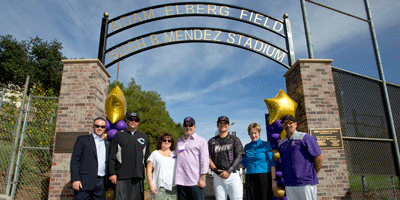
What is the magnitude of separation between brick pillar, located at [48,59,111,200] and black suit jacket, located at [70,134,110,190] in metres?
1.87

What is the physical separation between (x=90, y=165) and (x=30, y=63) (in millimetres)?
26807

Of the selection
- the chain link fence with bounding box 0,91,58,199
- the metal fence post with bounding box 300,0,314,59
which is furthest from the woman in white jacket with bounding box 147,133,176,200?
the metal fence post with bounding box 300,0,314,59

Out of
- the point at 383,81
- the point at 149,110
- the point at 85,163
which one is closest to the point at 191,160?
the point at 85,163

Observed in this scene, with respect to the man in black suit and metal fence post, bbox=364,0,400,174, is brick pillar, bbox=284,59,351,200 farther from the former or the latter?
the man in black suit

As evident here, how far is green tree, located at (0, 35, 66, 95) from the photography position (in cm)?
2356

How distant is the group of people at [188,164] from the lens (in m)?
3.15

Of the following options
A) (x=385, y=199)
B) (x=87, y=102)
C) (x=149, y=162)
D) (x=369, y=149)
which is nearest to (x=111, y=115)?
(x=87, y=102)

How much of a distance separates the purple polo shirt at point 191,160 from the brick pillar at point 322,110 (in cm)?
318

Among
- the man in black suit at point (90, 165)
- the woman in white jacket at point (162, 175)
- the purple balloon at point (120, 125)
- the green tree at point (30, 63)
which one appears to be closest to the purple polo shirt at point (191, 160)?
the woman in white jacket at point (162, 175)

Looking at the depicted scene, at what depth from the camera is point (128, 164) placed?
11.9 feet

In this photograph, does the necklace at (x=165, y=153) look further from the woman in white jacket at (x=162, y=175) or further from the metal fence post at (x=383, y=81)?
the metal fence post at (x=383, y=81)

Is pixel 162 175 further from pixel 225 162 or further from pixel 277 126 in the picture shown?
pixel 277 126

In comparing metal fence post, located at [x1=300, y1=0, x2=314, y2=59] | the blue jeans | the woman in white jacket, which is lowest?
the blue jeans

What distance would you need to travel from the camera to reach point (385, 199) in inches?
225
